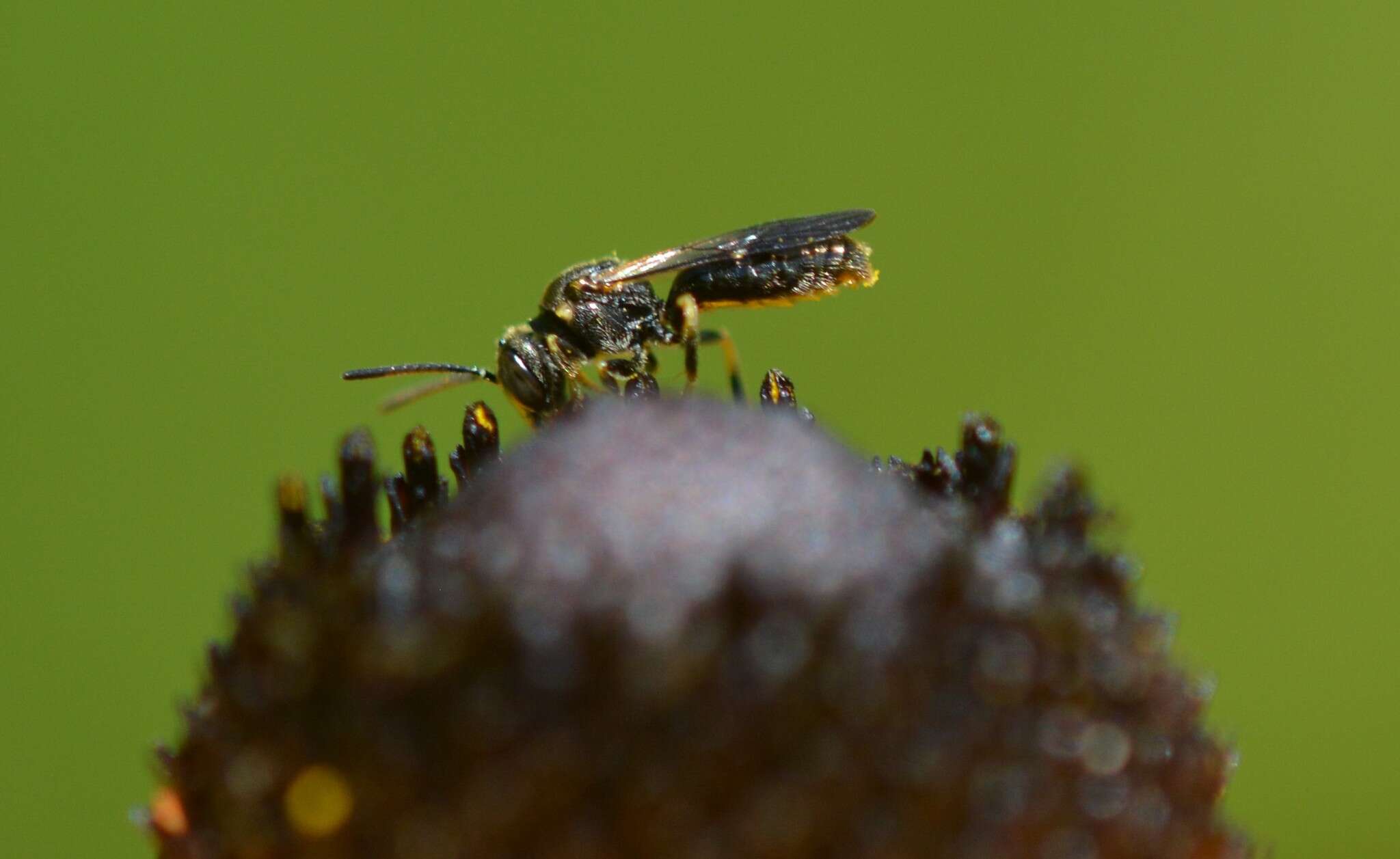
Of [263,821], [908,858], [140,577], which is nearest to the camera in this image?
[908,858]

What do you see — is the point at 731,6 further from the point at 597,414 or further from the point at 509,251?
the point at 597,414

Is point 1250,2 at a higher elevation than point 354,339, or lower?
higher

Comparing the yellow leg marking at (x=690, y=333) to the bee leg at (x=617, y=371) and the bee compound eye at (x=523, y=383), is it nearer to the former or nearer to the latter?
the bee leg at (x=617, y=371)

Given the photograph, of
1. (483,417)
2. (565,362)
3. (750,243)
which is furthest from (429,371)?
(483,417)

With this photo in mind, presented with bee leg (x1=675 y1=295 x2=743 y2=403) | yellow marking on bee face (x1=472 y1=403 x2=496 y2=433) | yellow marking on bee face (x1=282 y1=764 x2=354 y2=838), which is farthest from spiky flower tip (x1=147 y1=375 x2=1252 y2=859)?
bee leg (x1=675 y1=295 x2=743 y2=403)

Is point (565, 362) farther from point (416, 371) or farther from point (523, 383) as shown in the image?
point (416, 371)

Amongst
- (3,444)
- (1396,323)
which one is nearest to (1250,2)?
(1396,323)

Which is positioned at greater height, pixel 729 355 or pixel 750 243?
pixel 750 243

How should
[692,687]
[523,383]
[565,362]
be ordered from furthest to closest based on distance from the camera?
1. [565,362]
2. [523,383]
3. [692,687]

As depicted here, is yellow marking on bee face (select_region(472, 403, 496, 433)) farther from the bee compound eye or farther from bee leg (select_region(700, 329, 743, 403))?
the bee compound eye
